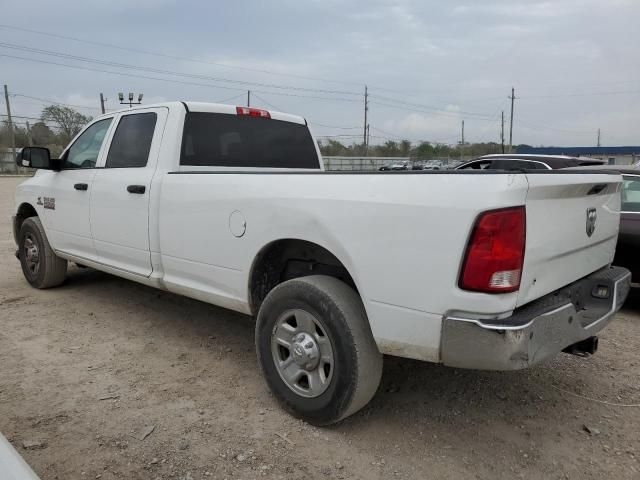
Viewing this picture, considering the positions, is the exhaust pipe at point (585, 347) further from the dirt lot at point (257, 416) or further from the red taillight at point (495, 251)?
the red taillight at point (495, 251)

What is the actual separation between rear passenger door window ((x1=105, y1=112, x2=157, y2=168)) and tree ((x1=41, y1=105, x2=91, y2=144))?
4830 cm

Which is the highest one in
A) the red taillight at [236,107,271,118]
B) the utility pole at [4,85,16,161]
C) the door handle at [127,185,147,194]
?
the utility pole at [4,85,16,161]

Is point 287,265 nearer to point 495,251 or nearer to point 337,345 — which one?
point 337,345

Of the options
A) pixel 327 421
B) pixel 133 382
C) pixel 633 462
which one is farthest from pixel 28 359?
pixel 633 462

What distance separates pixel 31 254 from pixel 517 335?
18.0 ft

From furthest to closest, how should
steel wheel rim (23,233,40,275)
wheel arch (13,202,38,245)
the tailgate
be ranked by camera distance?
wheel arch (13,202,38,245)
steel wheel rim (23,233,40,275)
the tailgate

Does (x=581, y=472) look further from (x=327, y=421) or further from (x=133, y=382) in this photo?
(x=133, y=382)

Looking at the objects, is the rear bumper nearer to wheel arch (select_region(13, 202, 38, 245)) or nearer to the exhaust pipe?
the exhaust pipe

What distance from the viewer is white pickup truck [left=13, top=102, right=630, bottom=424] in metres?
2.29

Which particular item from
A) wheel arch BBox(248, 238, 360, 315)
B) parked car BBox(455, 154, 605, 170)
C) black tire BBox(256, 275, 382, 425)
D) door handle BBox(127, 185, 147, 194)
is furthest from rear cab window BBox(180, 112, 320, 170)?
parked car BBox(455, 154, 605, 170)

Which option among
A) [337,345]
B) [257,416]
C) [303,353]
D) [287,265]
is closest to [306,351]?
[303,353]

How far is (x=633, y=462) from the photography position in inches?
106

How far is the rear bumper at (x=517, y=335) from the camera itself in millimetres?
2250

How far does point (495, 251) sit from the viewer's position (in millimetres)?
2252
